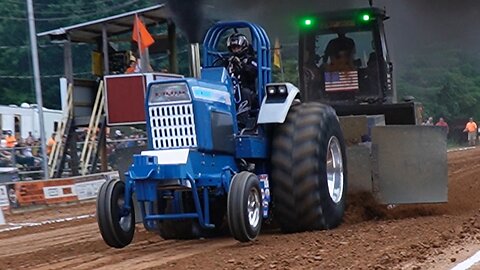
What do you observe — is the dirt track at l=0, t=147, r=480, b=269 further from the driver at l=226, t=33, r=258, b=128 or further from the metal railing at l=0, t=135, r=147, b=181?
the metal railing at l=0, t=135, r=147, b=181

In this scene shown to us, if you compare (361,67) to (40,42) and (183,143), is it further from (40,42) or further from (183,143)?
(40,42)

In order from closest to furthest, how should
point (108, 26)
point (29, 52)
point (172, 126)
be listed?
point (172, 126) < point (108, 26) < point (29, 52)

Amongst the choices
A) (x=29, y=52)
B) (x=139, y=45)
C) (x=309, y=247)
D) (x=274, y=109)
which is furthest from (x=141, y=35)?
(x=29, y=52)

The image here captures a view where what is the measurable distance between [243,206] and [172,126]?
3.96ft

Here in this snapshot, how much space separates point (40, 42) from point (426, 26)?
32.7 m

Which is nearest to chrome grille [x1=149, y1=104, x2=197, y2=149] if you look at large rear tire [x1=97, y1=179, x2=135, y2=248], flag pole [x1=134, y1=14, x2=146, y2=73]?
large rear tire [x1=97, y1=179, x2=135, y2=248]

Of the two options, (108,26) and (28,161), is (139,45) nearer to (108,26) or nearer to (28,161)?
(108,26)

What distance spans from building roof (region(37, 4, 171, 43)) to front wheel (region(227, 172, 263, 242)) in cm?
1297

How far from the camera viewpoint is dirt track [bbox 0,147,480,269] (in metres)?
7.98

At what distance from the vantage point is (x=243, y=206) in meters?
8.94

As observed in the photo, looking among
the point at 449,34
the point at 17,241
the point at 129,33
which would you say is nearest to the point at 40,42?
the point at 129,33

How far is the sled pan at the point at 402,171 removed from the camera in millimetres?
11570

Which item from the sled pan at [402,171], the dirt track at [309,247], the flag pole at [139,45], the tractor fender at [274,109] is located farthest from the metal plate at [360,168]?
the flag pole at [139,45]

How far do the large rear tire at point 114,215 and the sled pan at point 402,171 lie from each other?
137 inches
